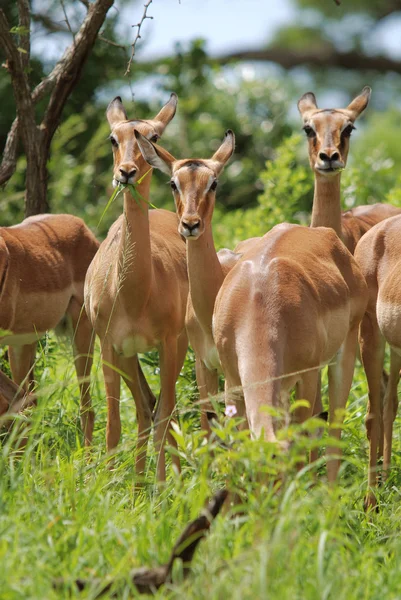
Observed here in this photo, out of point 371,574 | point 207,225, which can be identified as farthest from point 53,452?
point 371,574

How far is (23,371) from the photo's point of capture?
7395 millimetres

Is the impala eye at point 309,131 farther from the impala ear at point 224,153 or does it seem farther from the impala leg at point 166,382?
the impala leg at point 166,382

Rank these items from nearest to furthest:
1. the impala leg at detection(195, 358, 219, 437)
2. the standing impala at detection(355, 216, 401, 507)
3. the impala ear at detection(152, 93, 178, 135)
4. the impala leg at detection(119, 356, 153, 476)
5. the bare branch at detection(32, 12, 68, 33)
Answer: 1. the impala leg at detection(195, 358, 219, 437)
2. the standing impala at detection(355, 216, 401, 507)
3. the impala ear at detection(152, 93, 178, 135)
4. the impala leg at detection(119, 356, 153, 476)
5. the bare branch at detection(32, 12, 68, 33)

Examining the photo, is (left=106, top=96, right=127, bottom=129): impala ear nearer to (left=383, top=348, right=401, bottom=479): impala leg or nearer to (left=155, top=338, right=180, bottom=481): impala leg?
(left=155, top=338, right=180, bottom=481): impala leg

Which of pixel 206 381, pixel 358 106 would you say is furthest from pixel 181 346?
A: pixel 358 106

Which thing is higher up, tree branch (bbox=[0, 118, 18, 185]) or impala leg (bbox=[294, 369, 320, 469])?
tree branch (bbox=[0, 118, 18, 185])

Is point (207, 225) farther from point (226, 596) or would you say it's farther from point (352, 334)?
point (226, 596)

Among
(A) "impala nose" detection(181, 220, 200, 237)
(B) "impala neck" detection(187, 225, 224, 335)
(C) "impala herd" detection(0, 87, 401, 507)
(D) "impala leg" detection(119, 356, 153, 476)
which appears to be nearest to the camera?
(C) "impala herd" detection(0, 87, 401, 507)

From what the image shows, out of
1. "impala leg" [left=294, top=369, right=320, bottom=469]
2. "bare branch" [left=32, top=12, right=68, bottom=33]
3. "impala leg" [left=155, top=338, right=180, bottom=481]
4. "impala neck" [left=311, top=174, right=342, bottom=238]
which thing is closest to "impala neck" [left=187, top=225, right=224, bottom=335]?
"impala leg" [left=155, top=338, right=180, bottom=481]

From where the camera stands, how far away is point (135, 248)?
6.11 m

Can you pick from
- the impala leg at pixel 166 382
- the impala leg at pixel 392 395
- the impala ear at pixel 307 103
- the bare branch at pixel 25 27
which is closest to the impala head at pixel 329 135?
the impala ear at pixel 307 103

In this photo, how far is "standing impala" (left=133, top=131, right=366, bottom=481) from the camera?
4734 millimetres

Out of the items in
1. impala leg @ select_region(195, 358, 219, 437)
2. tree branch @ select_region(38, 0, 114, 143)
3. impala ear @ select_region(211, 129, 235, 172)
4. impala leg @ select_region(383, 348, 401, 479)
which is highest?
tree branch @ select_region(38, 0, 114, 143)

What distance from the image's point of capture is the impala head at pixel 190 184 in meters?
5.26
